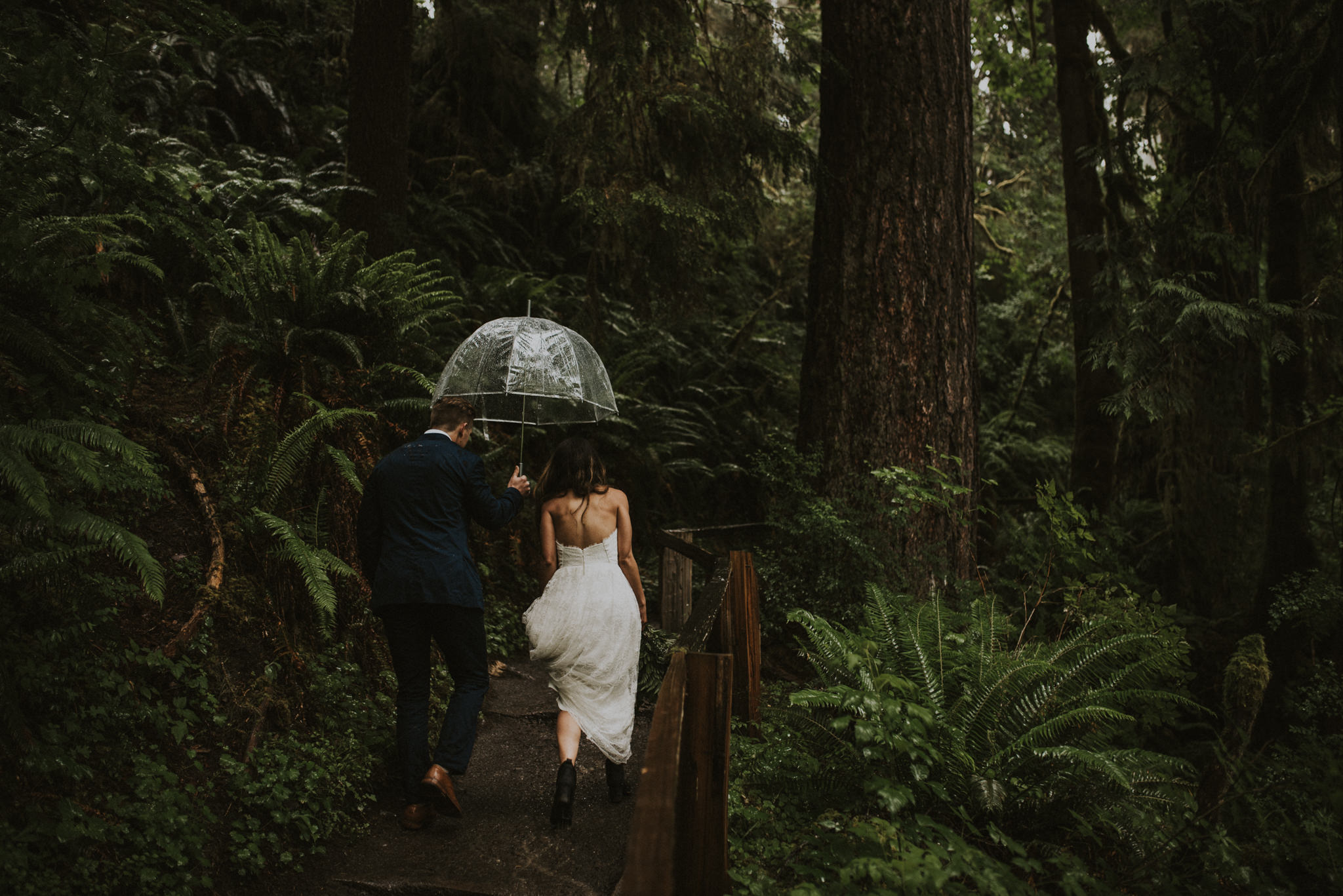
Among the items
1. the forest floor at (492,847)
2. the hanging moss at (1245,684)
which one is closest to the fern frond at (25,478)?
the forest floor at (492,847)

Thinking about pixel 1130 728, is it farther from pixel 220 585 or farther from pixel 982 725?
pixel 220 585

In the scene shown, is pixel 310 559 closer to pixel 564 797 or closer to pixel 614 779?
pixel 564 797

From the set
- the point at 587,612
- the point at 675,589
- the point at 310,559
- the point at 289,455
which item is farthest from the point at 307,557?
the point at 675,589

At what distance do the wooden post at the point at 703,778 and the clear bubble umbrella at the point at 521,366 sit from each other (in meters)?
2.46

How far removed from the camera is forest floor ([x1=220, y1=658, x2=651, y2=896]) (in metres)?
3.80

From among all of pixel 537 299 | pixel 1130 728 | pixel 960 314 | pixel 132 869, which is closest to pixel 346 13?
pixel 537 299

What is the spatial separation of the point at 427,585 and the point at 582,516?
3.00 feet

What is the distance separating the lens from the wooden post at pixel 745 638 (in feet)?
16.5

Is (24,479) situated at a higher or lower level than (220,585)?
higher

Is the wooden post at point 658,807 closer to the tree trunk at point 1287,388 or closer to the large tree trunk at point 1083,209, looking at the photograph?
the tree trunk at point 1287,388

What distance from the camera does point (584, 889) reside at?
151 inches

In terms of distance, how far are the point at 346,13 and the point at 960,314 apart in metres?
11.5

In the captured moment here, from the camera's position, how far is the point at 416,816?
14.1 ft

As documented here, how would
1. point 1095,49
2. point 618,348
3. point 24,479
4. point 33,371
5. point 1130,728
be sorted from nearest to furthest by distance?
point 24,479
point 33,371
point 1130,728
point 618,348
point 1095,49
